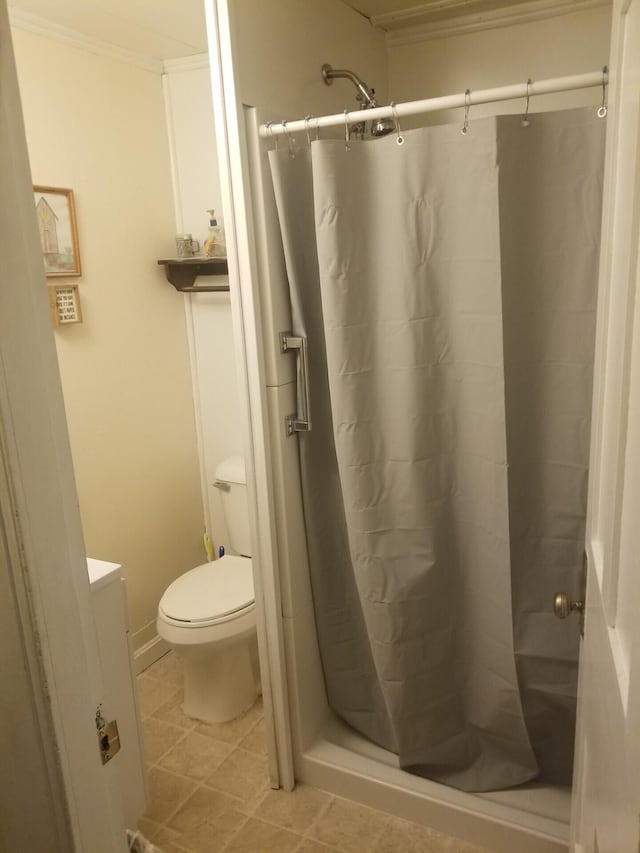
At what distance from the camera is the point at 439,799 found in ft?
5.92

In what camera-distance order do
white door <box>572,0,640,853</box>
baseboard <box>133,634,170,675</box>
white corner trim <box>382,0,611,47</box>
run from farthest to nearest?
baseboard <box>133,634,170,675</box> → white corner trim <box>382,0,611,47</box> → white door <box>572,0,640,853</box>

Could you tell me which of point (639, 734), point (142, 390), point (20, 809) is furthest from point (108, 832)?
point (142, 390)

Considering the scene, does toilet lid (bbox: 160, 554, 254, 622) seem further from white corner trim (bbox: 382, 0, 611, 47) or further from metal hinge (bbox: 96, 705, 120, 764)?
white corner trim (bbox: 382, 0, 611, 47)

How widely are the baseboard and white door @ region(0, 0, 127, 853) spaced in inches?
74.7

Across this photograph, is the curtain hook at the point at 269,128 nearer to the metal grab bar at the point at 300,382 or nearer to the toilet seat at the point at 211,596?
the metal grab bar at the point at 300,382

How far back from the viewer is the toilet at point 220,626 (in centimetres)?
215

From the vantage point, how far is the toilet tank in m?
2.53

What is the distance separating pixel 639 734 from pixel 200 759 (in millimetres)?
1897

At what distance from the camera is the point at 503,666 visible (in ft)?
5.74

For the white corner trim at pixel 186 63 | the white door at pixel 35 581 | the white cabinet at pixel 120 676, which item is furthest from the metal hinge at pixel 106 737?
the white corner trim at pixel 186 63

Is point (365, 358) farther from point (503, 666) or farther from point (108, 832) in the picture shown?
point (108, 832)

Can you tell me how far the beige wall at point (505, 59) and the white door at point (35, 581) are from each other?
183 centimetres

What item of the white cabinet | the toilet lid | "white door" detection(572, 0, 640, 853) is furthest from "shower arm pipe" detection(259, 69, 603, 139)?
the toilet lid

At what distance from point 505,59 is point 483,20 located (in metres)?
0.14
